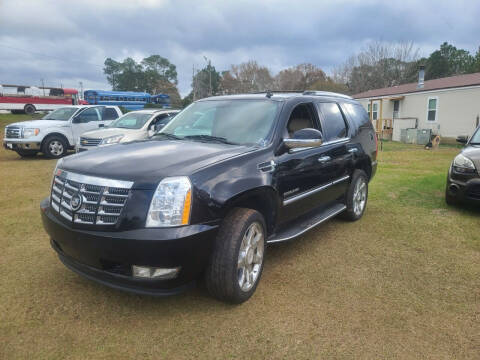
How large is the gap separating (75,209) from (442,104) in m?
21.9

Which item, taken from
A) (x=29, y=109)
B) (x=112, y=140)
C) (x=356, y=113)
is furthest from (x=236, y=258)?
(x=29, y=109)

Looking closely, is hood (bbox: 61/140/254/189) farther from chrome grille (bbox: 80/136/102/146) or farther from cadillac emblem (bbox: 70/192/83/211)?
chrome grille (bbox: 80/136/102/146)

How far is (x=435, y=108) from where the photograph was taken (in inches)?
799

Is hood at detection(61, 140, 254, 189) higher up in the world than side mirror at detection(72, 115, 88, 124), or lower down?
lower down

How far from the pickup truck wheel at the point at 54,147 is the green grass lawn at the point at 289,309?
796cm

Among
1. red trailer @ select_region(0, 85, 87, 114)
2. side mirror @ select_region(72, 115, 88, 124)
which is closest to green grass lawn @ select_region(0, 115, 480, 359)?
side mirror @ select_region(72, 115, 88, 124)

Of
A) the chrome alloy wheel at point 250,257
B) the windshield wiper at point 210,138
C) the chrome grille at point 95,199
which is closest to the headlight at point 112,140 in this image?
the windshield wiper at point 210,138

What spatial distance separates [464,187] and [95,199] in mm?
5312

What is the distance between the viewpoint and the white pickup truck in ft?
37.4

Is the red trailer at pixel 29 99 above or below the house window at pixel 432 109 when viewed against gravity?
above

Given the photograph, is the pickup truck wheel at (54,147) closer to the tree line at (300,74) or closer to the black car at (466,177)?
the black car at (466,177)

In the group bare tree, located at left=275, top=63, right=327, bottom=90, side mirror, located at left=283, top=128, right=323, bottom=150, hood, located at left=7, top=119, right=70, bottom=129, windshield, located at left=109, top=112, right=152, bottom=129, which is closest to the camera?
side mirror, located at left=283, top=128, right=323, bottom=150

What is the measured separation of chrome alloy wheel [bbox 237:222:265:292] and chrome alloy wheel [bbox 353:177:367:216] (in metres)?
2.52

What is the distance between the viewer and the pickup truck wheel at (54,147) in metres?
11.6
